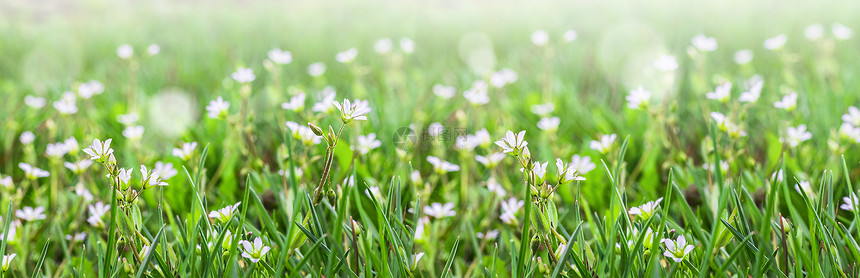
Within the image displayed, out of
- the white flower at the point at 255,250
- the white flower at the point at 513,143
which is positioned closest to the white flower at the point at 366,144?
the white flower at the point at 255,250

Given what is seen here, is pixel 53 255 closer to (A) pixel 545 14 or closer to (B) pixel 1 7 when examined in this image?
(A) pixel 545 14

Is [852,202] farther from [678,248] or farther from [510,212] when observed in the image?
[510,212]

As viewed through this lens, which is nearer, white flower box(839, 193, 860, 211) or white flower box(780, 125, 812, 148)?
white flower box(839, 193, 860, 211)

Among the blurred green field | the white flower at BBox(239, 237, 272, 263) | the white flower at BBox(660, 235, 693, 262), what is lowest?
the blurred green field

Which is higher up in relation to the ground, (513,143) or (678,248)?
(513,143)

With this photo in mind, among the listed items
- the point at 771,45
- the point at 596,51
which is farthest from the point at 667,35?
the point at 771,45

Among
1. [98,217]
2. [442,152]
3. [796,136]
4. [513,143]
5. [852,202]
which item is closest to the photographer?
[513,143]

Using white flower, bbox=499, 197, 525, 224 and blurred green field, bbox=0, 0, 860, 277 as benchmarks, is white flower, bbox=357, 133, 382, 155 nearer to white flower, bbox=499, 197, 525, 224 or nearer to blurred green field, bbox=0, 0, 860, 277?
blurred green field, bbox=0, 0, 860, 277

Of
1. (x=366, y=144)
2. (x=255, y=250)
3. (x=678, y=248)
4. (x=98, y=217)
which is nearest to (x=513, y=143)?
(x=678, y=248)

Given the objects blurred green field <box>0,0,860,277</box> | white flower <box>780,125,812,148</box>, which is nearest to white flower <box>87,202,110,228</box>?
blurred green field <box>0,0,860,277</box>
